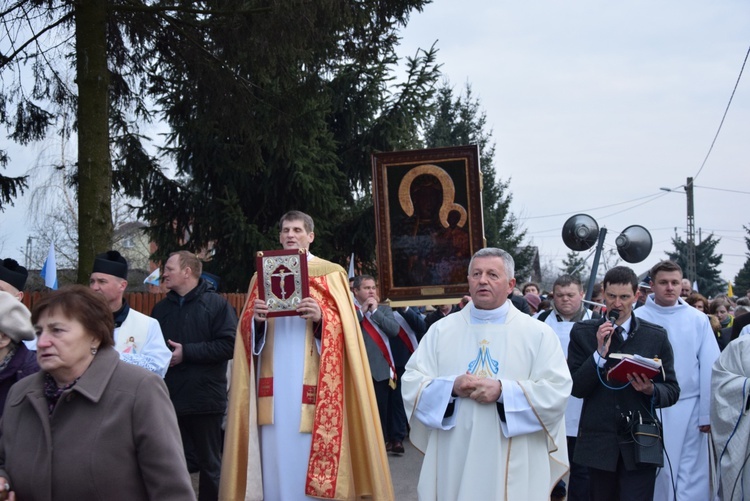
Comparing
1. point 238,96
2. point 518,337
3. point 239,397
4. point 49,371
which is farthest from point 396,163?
point 49,371

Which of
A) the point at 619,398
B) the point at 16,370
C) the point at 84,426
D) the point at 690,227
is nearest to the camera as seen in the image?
the point at 84,426

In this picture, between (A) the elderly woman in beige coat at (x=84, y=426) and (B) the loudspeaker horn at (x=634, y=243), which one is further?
(B) the loudspeaker horn at (x=634, y=243)

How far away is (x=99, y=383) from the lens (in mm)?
3143

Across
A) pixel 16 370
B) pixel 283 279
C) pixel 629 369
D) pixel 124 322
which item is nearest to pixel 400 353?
pixel 283 279

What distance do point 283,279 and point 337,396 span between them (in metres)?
0.91

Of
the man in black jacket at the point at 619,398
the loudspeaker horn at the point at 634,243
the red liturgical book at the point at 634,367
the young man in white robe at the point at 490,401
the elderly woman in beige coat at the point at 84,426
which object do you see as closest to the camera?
the elderly woman in beige coat at the point at 84,426

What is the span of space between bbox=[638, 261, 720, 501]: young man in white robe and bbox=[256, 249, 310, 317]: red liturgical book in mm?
3023

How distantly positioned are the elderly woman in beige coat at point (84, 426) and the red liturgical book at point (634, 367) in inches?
114

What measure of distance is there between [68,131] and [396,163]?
406cm

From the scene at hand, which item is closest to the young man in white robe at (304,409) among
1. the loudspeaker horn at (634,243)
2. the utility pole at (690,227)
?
the loudspeaker horn at (634,243)

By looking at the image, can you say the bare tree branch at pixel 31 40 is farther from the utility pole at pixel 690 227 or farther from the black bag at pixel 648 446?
the utility pole at pixel 690 227

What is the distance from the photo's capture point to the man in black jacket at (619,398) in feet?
17.5

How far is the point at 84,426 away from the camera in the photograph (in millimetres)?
3098

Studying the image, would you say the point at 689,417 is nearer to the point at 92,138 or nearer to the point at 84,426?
the point at 84,426
